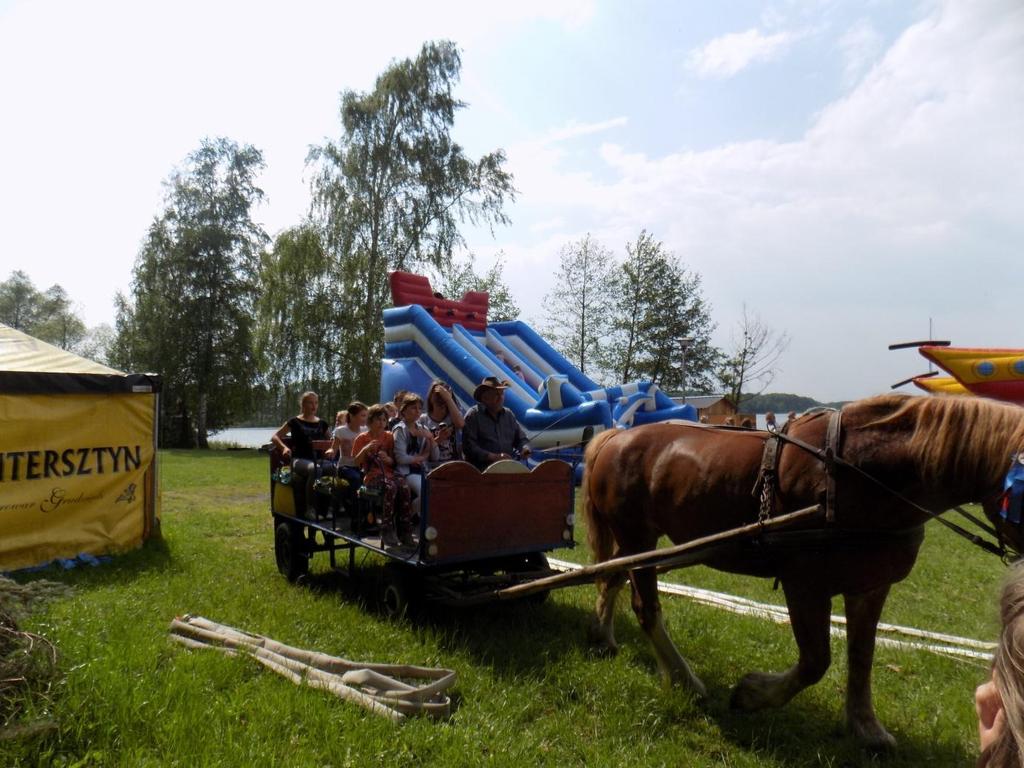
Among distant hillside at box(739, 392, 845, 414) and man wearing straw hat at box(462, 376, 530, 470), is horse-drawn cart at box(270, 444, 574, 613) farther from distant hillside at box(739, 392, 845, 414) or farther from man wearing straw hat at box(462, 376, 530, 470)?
distant hillside at box(739, 392, 845, 414)

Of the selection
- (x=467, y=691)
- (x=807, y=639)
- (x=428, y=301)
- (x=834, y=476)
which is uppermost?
(x=428, y=301)

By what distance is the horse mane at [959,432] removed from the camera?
2750mm

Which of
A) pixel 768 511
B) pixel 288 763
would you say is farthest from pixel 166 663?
pixel 768 511

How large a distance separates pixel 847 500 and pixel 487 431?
301 cm

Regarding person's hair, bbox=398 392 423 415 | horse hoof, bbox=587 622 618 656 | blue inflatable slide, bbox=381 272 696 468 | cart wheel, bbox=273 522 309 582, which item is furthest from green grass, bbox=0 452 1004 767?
blue inflatable slide, bbox=381 272 696 468

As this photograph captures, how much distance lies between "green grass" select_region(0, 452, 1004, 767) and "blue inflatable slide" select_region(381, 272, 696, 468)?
533cm

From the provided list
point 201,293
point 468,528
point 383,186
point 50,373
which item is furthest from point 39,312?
point 468,528

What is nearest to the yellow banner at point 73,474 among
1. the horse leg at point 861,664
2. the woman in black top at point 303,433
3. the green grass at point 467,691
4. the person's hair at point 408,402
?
the green grass at point 467,691

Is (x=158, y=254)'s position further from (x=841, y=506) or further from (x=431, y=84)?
(x=841, y=506)

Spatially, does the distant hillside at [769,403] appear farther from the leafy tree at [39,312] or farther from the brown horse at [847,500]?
the leafy tree at [39,312]

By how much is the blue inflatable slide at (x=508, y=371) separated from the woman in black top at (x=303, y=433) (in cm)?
431

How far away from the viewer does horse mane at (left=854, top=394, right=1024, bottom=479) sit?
2750mm

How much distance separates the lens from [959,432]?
2.88 meters

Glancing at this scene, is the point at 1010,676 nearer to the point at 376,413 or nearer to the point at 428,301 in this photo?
the point at 376,413
